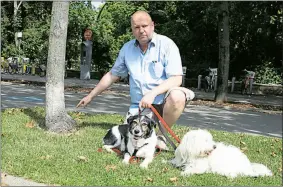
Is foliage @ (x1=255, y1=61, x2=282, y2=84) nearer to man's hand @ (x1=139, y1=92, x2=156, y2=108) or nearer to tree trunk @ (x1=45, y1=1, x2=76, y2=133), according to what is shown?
tree trunk @ (x1=45, y1=1, x2=76, y2=133)

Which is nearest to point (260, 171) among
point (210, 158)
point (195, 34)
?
point (210, 158)

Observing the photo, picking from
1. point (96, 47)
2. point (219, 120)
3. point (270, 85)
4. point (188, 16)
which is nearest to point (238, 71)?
point (270, 85)

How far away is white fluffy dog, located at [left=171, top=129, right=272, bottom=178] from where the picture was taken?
425 centimetres

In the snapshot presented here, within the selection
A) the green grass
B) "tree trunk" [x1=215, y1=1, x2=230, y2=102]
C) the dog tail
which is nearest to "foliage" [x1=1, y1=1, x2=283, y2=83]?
"tree trunk" [x1=215, y1=1, x2=230, y2=102]

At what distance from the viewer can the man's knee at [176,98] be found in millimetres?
5094

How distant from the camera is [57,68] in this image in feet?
22.7

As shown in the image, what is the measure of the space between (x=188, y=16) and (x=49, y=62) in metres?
20.3

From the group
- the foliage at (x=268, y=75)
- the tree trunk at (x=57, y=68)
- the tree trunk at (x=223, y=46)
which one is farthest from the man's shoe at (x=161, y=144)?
the foliage at (x=268, y=75)

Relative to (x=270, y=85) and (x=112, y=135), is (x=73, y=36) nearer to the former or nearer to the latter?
(x=270, y=85)

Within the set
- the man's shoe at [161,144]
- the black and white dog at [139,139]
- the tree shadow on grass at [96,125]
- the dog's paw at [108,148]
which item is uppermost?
the black and white dog at [139,139]

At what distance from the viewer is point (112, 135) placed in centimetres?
548

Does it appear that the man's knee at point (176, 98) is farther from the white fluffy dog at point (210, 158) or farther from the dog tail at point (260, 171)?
the dog tail at point (260, 171)

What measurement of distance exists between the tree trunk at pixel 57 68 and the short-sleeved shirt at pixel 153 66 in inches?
74.5

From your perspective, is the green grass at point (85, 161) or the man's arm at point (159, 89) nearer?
the green grass at point (85, 161)
